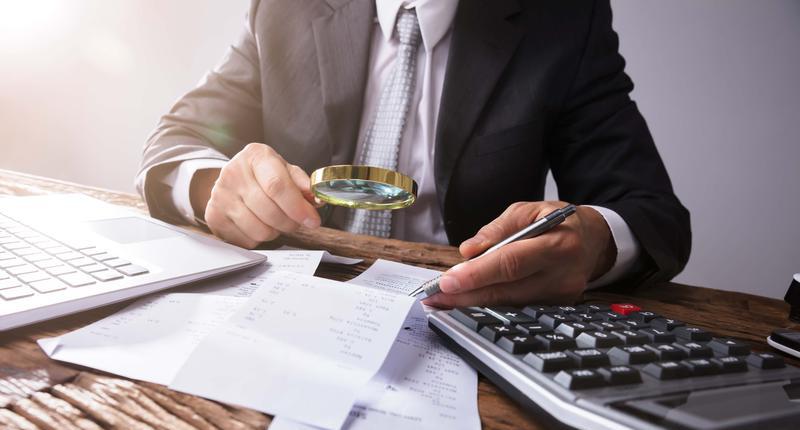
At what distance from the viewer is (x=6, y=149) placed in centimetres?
281

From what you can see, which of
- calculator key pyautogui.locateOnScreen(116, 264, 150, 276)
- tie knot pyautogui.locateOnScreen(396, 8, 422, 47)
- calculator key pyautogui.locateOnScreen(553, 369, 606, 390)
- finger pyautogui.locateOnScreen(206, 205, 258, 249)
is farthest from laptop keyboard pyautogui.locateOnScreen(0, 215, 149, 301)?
tie knot pyautogui.locateOnScreen(396, 8, 422, 47)

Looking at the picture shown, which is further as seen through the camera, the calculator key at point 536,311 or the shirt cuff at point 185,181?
the shirt cuff at point 185,181

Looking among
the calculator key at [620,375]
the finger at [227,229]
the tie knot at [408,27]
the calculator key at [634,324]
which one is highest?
the tie knot at [408,27]

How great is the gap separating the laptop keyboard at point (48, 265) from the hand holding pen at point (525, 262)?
342 mm

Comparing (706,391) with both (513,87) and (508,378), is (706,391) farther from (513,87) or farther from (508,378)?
(513,87)

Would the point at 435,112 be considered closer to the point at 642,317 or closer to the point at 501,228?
the point at 501,228

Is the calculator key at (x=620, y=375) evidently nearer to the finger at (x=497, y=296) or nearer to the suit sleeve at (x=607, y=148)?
the finger at (x=497, y=296)

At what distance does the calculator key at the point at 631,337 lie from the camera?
0.40 metres

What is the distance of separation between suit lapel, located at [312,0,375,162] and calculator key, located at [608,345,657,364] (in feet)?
3.02

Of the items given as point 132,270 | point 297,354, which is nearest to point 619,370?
point 297,354

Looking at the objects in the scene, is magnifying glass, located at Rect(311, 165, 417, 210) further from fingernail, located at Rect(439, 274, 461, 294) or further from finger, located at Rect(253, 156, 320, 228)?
fingernail, located at Rect(439, 274, 461, 294)

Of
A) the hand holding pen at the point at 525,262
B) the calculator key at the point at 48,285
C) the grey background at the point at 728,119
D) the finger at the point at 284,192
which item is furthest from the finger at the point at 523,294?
the grey background at the point at 728,119

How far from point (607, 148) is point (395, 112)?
0.54 m

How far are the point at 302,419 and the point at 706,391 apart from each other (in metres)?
0.29
